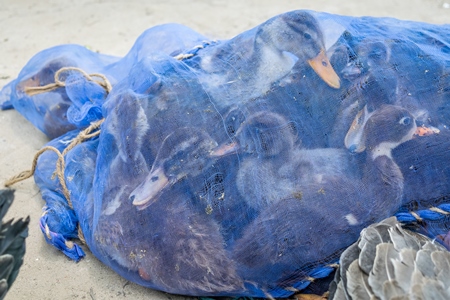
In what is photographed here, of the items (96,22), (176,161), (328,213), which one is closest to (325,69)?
(328,213)

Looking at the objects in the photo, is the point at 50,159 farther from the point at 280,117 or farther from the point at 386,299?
the point at 386,299

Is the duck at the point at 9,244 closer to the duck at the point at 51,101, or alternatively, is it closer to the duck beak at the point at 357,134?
the duck beak at the point at 357,134

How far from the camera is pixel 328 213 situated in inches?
78.5

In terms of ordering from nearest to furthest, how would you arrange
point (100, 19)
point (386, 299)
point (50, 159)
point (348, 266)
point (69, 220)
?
point (386, 299), point (348, 266), point (69, 220), point (50, 159), point (100, 19)

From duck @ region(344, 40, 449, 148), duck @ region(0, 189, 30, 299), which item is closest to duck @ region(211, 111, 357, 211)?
duck @ region(344, 40, 449, 148)

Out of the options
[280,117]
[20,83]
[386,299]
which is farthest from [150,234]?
[20,83]

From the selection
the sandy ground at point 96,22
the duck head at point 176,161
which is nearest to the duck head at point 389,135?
the duck head at point 176,161

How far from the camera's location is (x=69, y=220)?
243 centimetres

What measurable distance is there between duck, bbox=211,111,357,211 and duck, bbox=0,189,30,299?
750 mm

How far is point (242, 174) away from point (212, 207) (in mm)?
164

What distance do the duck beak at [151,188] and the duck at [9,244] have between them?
1.75ft

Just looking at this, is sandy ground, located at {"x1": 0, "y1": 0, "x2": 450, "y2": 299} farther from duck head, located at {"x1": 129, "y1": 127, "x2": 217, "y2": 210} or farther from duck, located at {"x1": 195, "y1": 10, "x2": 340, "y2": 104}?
duck, located at {"x1": 195, "y1": 10, "x2": 340, "y2": 104}

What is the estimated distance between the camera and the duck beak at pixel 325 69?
6.81ft

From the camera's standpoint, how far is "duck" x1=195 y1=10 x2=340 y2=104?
2123 mm
